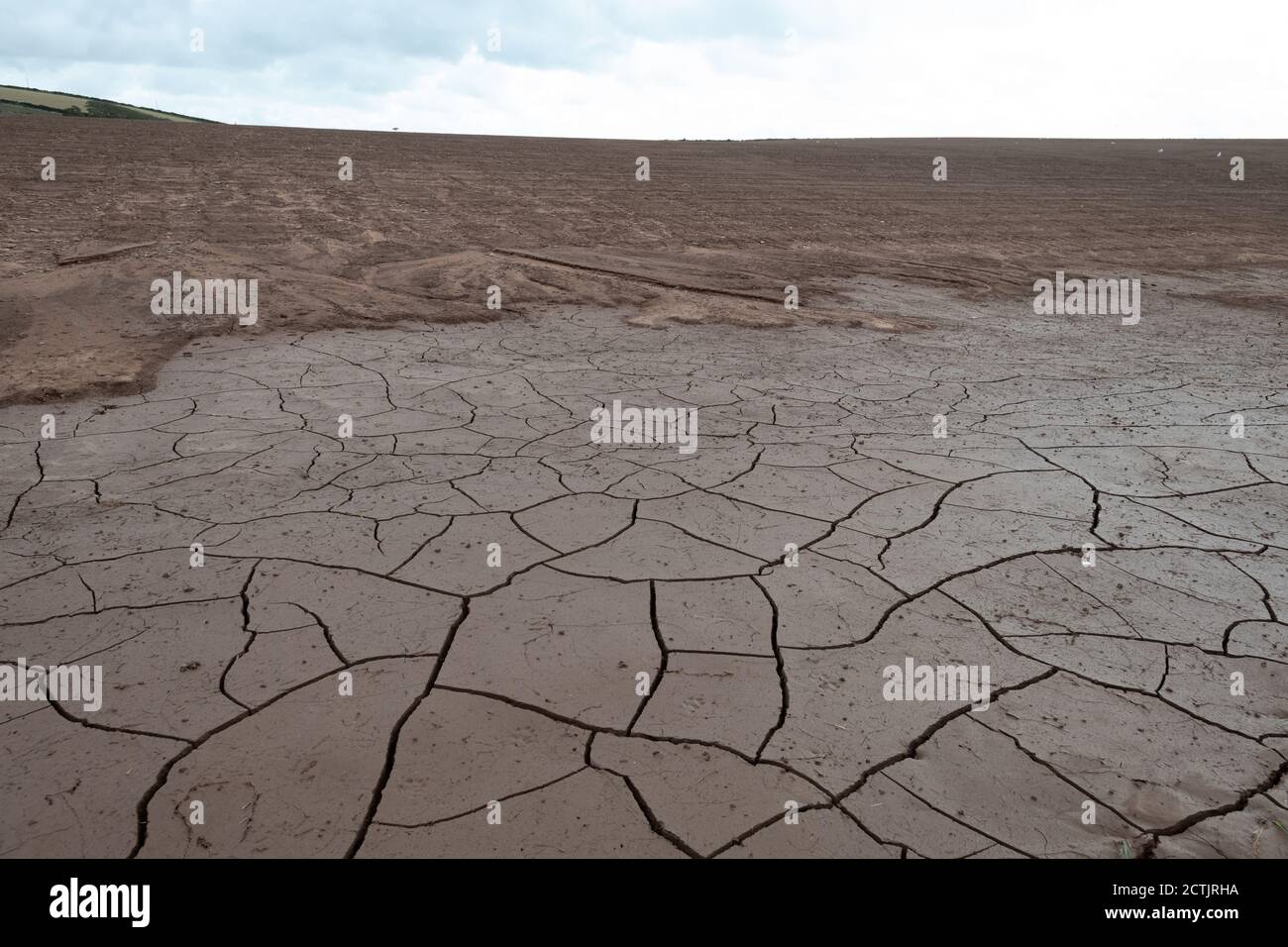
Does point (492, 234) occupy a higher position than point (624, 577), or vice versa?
point (492, 234)

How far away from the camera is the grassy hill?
1034 inches

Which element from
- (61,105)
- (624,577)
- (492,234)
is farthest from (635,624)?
(61,105)

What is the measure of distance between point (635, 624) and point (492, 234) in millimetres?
7041

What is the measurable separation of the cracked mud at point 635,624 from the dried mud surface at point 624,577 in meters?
0.01

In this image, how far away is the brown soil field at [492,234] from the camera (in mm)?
5738

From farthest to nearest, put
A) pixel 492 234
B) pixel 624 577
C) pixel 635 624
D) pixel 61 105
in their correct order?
pixel 61 105 < pixel 492 234 < pixel 624 577 < pixel 635 624

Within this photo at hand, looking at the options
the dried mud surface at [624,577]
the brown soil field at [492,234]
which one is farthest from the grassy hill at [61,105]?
the dried mud surface at [624,577]

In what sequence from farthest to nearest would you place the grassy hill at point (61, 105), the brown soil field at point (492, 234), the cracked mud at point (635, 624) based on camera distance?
the grassy hill at point (61, 105) → the brown soil field at point (492, 234) → the cracked mud at point (635, 624)

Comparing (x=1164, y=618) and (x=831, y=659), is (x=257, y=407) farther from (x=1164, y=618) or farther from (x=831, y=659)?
(x=1164, y=618)

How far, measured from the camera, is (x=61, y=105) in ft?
97.4

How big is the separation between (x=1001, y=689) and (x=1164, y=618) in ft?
2.31

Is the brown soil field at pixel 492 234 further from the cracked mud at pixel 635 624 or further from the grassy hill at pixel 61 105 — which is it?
the grassy hill at pixel 61 105

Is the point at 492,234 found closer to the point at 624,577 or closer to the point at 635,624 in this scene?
the point at 624,577

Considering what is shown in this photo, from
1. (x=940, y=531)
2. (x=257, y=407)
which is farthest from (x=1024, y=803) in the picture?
(x=257, y=407)
